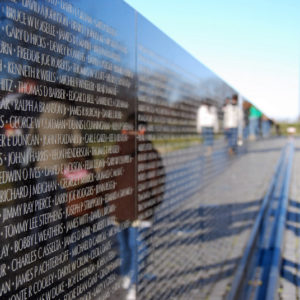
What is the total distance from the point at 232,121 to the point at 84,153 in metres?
5.59

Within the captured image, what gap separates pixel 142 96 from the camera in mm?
3000

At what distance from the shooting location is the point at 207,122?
5.20 meters

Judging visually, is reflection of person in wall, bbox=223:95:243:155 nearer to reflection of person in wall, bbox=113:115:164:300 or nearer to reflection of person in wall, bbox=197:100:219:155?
reflection of person in wall, bbox=197:100:219:155

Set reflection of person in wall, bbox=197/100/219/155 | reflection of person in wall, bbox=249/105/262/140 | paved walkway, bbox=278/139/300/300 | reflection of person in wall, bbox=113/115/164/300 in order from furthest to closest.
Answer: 1. reflection of person in wall, bbox=249/105/262/140
2. paved walkway, bbox=278/139/300/300
3. reflection of person in wall, bbox=197/100/219/155
4. reflection of person in wall, bbox=113/115/164/300

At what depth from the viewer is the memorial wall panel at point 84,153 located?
172 cm

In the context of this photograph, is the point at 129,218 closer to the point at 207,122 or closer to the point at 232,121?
the point at 207,122

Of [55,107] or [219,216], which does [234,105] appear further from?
[55,107]

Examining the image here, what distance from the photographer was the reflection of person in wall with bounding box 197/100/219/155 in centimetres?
487

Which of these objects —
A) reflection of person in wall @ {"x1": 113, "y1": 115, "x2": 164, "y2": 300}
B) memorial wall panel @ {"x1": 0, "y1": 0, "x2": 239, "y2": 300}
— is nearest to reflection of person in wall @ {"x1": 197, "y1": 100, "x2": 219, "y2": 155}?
memorial wall panel @ {"x1": 0, "y1": 0, "x2": 239, "y2": 300}

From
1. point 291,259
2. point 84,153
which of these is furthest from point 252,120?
point 84,153

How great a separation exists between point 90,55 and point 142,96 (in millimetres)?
764

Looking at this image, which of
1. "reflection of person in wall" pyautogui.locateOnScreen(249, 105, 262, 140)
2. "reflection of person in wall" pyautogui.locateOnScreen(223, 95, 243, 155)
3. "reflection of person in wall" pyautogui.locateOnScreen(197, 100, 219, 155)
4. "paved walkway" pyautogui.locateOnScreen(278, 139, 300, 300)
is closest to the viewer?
"reflection of person in wall" pyautogui.locateOnScreen(197, 100, 219, 155)

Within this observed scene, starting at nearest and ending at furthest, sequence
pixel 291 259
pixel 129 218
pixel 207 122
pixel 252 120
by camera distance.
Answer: pixel 129 218 → pixel 207 122 → pixel 291 259 → pixel 252 120

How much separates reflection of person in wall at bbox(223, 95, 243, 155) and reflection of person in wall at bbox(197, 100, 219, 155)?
3.16 ft
